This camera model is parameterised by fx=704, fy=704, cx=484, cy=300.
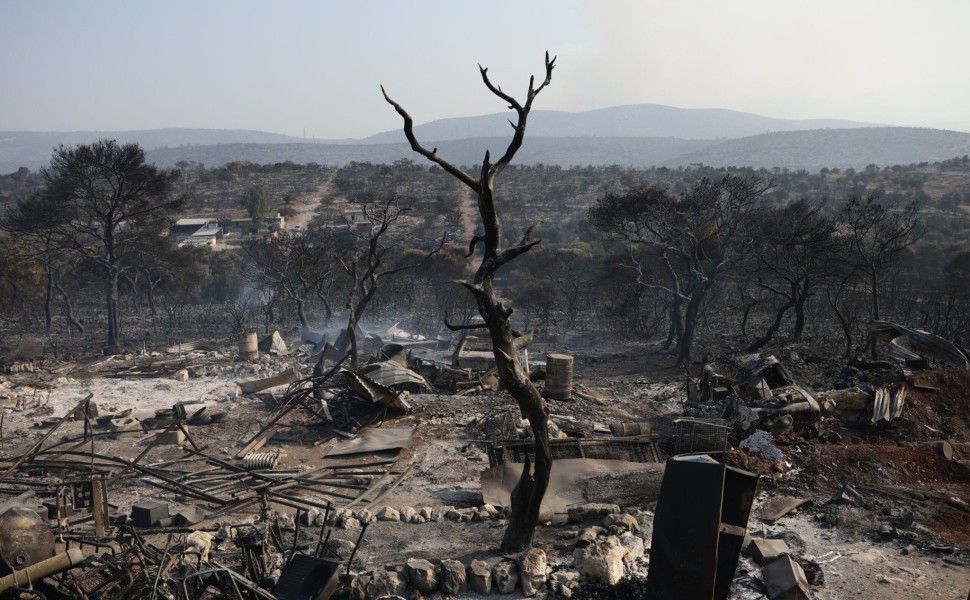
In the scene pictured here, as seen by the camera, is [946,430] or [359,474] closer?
[359,474]

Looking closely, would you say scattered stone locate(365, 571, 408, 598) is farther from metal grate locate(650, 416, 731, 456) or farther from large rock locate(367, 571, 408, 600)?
metal grate locate(650, 416, 731, 456)

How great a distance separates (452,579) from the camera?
20.5 ft

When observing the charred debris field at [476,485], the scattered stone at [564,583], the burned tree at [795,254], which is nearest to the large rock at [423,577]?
the charred debris field at [476,485]

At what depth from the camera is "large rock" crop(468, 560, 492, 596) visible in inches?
247

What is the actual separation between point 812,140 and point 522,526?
20183 cm

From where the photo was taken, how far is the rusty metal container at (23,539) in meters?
5.81

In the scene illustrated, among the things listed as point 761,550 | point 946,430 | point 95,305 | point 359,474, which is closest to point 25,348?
point 95,305

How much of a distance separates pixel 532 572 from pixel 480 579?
0.47 metres

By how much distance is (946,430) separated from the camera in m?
11.4

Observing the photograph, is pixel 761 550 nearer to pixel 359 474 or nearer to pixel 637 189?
pixel 359 474

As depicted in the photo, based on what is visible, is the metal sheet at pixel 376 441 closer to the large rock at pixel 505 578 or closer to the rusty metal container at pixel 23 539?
the large rock at pixel 505 578

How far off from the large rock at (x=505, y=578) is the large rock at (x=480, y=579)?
2.1 inches

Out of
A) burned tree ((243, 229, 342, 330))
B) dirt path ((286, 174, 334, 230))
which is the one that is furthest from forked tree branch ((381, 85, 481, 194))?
dirt path ((286, 174, 334, 230))

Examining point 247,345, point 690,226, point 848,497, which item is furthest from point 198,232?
point 848,497
